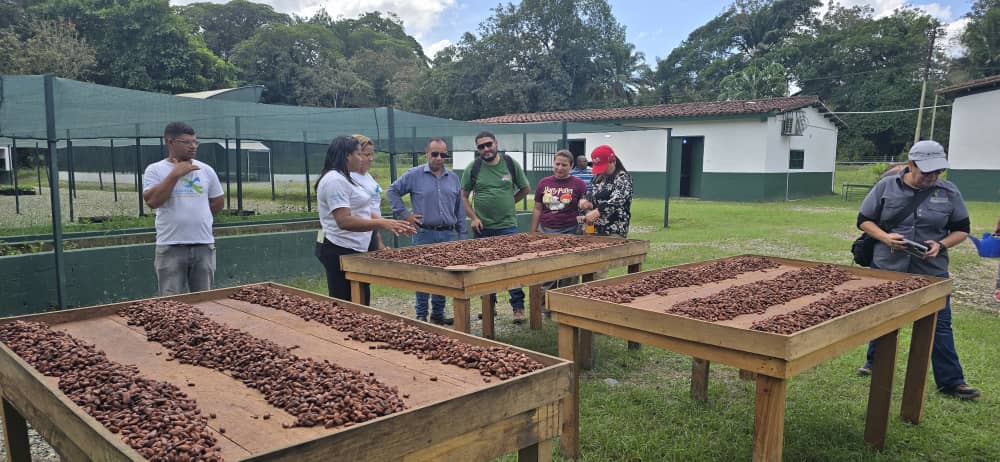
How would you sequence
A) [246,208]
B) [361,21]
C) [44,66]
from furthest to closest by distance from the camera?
1. [361,21]
2. [44,66]
3. [246,208]

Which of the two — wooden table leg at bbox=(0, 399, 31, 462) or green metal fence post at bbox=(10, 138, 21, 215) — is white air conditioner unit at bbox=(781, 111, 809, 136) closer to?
green metal fence post at bbox=(10, 138, 21, 215)

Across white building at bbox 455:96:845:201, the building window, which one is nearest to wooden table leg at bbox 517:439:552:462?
white building at bbox 455:96:845:201

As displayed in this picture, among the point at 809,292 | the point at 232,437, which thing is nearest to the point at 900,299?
the point at 809,292

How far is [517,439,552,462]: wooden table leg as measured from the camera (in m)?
2.22

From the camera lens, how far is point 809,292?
3652mm

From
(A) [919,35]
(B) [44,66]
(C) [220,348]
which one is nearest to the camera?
(C) [220,348]

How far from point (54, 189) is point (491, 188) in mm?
4159

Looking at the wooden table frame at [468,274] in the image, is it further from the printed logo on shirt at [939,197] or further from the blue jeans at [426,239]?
the printed logo on shirt at [939,197]

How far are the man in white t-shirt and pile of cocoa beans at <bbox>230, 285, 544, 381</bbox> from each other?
1.18 meters

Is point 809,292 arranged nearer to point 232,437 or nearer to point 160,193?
point 232,437

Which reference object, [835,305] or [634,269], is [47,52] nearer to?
[634,269]

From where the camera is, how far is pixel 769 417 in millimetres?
2650

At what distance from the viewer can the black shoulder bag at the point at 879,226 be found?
4.15 metres

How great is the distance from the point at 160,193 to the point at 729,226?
1249cm
